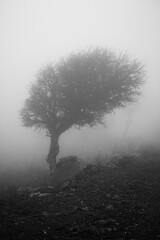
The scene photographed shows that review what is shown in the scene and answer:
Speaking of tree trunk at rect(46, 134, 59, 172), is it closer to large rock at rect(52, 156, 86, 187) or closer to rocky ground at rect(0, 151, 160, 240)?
large rock at rect(52, 156, 86, 187)

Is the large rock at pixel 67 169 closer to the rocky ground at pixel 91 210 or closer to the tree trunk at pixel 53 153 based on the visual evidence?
the tree trunk at pixel 53 153

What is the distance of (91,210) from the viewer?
873 centimetres

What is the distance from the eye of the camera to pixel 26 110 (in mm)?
24234

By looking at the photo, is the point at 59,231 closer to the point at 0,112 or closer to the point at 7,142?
the point at 7,142

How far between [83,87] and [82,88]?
6.0 inches

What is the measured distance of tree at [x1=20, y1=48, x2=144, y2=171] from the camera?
70.3 feet

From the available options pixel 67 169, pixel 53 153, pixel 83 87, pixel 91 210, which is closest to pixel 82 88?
pixel 83 87

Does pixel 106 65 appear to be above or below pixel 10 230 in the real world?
above

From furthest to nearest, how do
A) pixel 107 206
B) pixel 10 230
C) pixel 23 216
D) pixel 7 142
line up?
pixel 7 142, pixel 107 206, pixel 23 216, pixel 10 230

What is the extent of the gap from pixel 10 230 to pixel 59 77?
1750 centimetres

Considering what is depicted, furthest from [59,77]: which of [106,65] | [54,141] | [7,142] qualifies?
[7,142]

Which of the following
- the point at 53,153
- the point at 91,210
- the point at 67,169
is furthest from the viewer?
the point at 53,153

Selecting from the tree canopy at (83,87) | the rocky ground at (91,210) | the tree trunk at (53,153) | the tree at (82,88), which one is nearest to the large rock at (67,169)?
the tree trunk at (53,153)

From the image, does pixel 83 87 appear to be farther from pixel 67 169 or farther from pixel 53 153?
pixel 67 169
